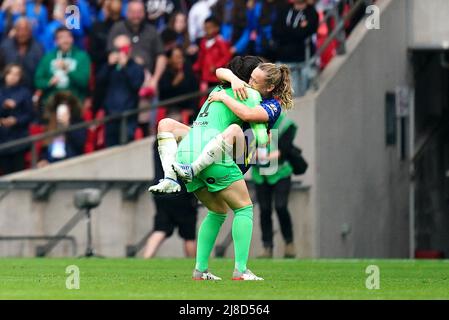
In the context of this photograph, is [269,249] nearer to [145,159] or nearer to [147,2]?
[145,159]

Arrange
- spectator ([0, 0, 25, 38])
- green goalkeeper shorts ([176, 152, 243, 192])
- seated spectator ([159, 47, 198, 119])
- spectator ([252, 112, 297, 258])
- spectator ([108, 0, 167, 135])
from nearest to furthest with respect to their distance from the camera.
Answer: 1. green goalkeeper shorts ([176, 152, 243, 192])
2. spectator ([252, 112, 297, 258])
3. seated spectator ([159, 47, 198, 119])
4. spectator ([108, 0, 167, 135])
5. spectator ([0, 0, 25, 38])

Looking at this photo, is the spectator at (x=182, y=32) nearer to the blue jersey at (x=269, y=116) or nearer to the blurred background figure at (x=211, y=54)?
the blurred background figure at (x=211, y=54)

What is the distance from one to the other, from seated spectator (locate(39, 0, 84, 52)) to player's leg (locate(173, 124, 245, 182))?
508 inches

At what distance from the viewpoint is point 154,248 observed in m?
22.3

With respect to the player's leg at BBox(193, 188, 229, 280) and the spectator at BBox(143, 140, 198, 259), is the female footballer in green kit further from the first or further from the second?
the spectator at BBox(143, 140, 198, 259)

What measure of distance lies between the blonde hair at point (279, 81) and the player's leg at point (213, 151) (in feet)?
1.93

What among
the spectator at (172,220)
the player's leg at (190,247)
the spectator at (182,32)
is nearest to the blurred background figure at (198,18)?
the spectator at (182,32)


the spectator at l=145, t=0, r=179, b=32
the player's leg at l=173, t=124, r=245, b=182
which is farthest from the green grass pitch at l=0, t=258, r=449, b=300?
the spectator at l=145, t=0, r=179, b=32

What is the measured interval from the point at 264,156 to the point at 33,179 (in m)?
4.55

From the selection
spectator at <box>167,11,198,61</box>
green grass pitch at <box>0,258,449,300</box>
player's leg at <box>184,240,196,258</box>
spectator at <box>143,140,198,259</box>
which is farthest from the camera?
spectator at <box>167,11,198,61</box>

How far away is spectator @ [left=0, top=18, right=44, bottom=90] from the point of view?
86.6 ft
